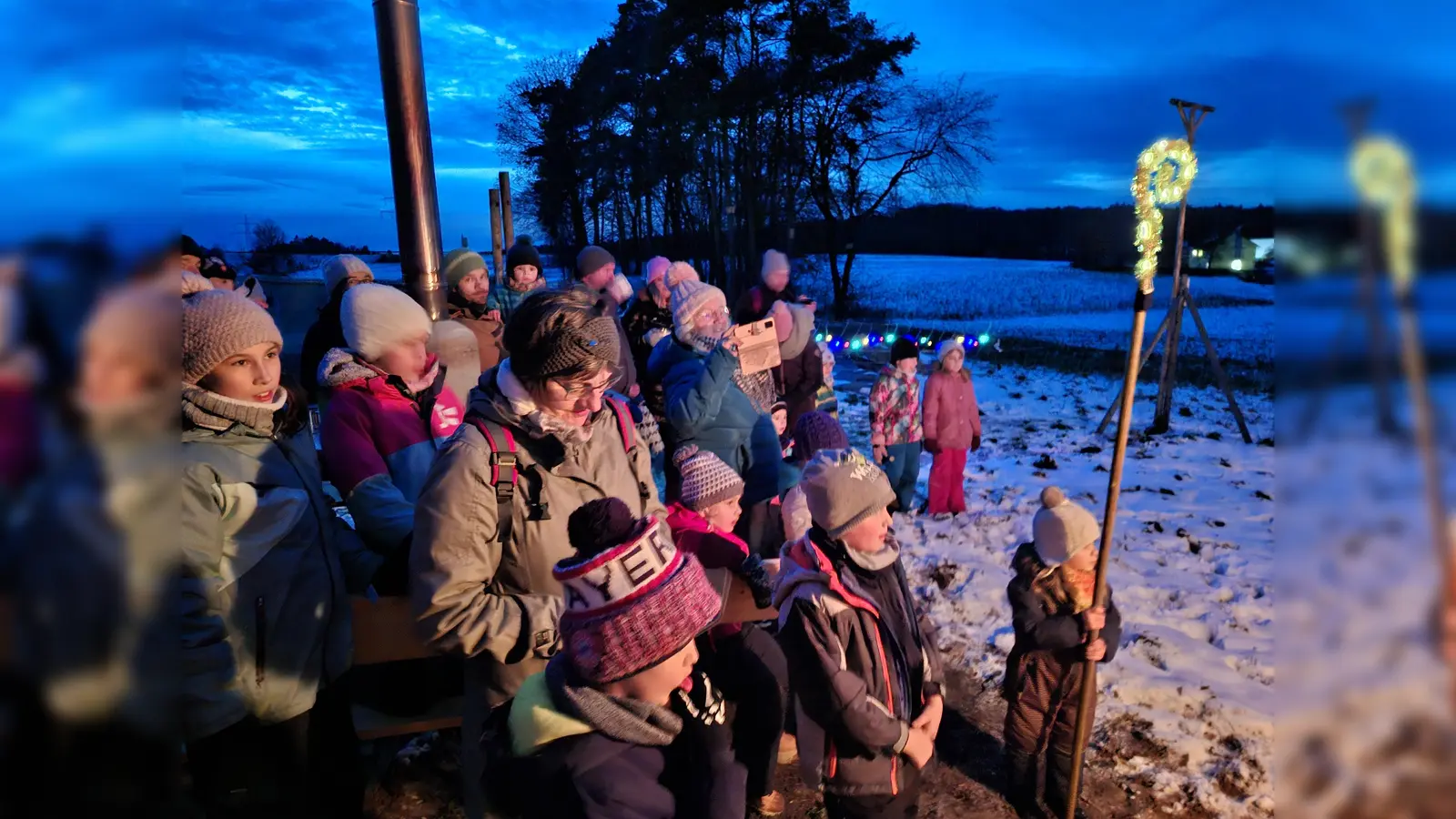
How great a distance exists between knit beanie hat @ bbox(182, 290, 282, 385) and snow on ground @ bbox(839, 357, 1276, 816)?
335 centimetres

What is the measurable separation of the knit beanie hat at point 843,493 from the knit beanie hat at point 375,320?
1545 millimetres

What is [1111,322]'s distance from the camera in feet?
70.2

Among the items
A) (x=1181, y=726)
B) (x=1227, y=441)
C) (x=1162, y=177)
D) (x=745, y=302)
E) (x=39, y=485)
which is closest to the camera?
(x=39, y=485)

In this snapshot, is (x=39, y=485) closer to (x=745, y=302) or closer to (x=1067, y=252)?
(x=745, y=302)

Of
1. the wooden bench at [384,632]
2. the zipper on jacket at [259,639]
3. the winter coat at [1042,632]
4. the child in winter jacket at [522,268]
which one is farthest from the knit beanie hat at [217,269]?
the winter coat at [1042,632]

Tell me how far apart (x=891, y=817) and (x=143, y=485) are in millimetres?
2422

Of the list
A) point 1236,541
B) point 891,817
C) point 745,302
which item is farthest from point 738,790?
point 1236,541

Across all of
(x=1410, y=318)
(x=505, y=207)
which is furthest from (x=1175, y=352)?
(x=505, y=207)

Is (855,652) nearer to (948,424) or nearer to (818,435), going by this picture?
(818,435)

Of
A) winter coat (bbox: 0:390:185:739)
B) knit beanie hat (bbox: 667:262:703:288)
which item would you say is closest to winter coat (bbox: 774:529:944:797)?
winter coat (bbox: 0:390:185:739)

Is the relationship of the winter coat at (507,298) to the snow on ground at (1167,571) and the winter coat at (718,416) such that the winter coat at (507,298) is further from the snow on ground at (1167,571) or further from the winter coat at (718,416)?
the snow on ground at (1167,571)

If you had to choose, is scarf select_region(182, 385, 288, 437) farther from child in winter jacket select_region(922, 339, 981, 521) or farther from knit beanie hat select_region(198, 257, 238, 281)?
child in winter jacket select_region(922, 339, 981, 521)

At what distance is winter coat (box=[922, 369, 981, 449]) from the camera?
19.0 ft

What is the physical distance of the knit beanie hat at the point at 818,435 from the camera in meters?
4.08
